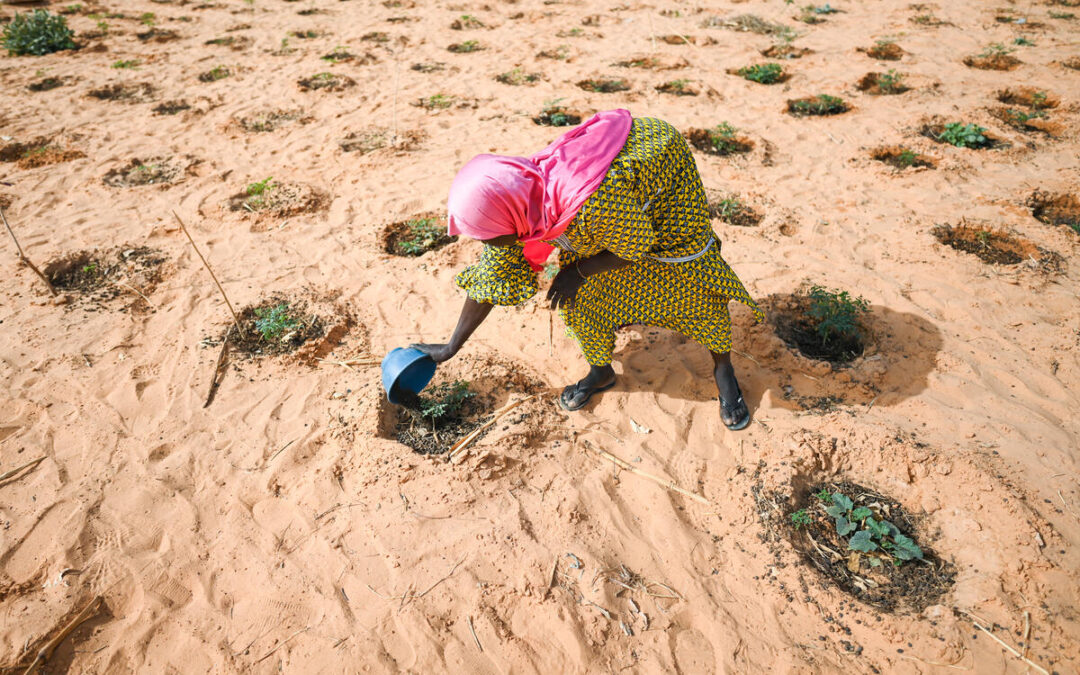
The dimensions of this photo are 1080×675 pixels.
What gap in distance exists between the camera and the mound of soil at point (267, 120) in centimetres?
553

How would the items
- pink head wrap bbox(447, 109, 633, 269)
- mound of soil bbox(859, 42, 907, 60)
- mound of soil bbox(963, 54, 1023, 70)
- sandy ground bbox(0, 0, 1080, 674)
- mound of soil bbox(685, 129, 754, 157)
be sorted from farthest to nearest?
mound of soil bbox(859, 42, 907, 60), mound of soil bbox(963, 54, 1023, 70), mound of soil bbox(685, 129, 754, 157), sandy ground bbox(0, 0, 1080, 674), pink head wrap bbox(447, 109, 633, 269)

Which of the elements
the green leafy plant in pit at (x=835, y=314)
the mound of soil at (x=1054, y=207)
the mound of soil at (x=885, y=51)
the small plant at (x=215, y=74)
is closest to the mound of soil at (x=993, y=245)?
the mound of soil at (x=1054, y=207)

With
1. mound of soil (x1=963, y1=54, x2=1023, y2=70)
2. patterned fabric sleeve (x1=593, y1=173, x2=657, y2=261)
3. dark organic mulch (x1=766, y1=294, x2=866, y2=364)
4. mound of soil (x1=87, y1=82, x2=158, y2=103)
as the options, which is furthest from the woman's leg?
mound of soil (x1=87, y1=82, x2=158, y2=103)

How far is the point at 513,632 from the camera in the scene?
6.58 ft

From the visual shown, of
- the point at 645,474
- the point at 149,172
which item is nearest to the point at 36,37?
the point at 149,172

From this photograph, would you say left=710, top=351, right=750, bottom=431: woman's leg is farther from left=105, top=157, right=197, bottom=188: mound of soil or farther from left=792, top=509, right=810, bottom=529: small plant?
left=105, top=157, right=197, bottom=188: mound of soil

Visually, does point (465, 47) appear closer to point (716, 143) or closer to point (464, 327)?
point (716, 143)

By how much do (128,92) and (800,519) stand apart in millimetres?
7790

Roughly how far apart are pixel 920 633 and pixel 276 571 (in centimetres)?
236

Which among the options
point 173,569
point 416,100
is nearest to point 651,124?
point 173,569

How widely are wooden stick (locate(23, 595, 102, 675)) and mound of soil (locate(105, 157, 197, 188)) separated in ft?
12.5

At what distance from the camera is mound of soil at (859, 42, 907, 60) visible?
6428 millimetres

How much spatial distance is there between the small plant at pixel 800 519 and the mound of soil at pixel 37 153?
636 cm

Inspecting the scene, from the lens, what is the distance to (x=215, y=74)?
6586mm
